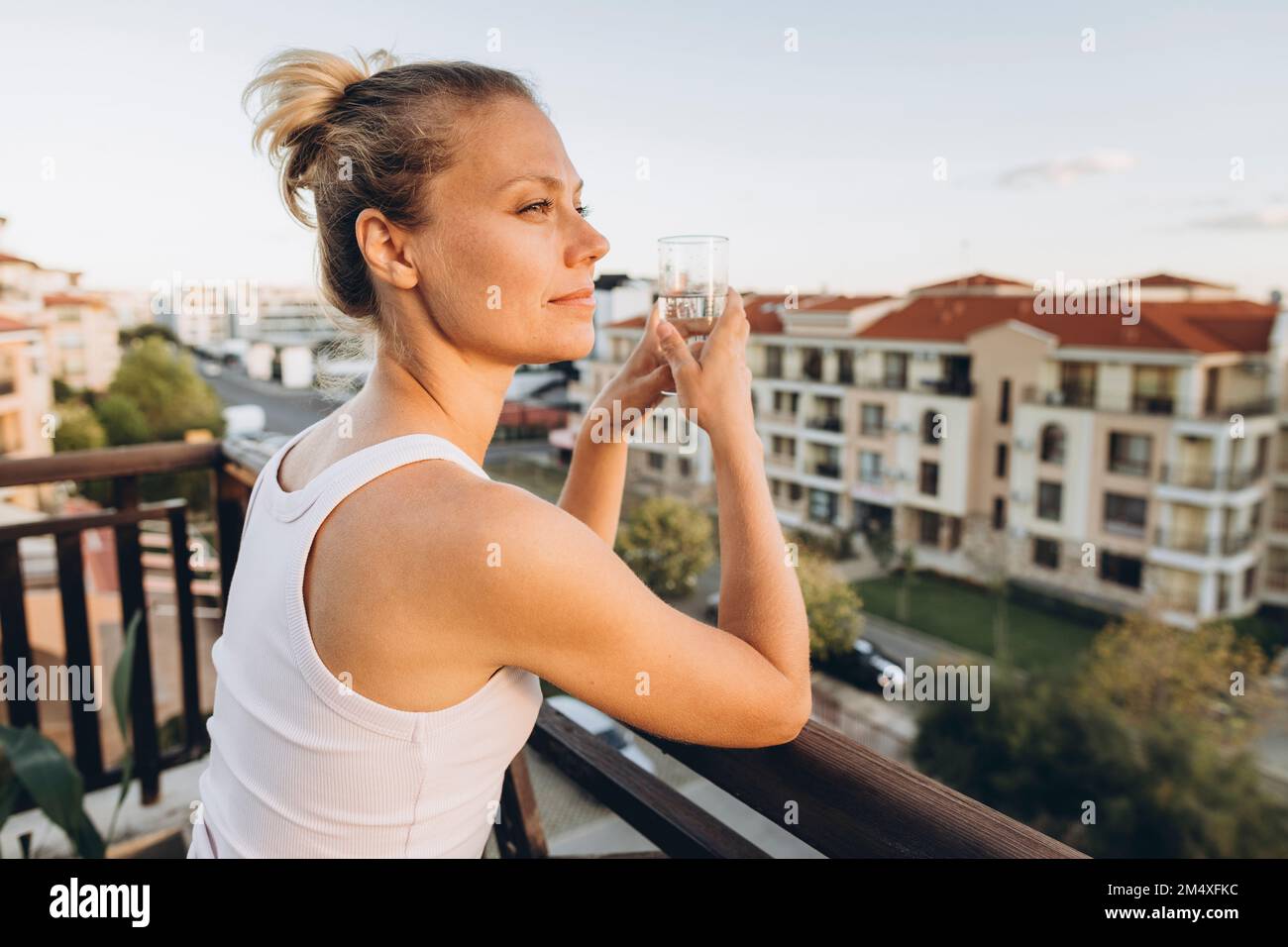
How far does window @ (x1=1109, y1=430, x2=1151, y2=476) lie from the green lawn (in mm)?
3760

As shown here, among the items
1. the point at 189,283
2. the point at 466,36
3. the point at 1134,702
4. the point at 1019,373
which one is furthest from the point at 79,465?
the point at 1019,373

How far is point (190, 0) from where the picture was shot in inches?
118

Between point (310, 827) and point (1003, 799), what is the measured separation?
42.6ft

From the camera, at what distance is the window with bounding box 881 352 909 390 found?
22391 millimetres

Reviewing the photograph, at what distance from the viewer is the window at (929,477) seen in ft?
75.5

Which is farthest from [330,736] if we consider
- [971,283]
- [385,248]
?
[971,283]

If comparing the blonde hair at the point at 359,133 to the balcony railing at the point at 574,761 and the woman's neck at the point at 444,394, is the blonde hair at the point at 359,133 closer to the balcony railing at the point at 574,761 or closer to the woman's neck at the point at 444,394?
the woman's neck at the point at 444,394

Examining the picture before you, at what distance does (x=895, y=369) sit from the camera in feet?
74.1

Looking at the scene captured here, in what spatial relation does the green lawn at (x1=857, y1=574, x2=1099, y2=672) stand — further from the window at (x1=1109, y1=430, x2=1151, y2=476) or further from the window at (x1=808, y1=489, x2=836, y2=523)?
the window at (x1=1109, y1=430, x2=1151, y2=476)

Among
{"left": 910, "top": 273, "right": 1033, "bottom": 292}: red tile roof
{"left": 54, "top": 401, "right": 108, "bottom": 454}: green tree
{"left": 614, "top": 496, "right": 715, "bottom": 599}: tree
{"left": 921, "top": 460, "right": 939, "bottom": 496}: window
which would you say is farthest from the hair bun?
{"left": 910, "top": 273, "right": 1033, "bottom": 292}: red tile roof

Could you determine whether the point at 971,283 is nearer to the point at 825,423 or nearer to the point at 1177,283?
the point at 1177,283

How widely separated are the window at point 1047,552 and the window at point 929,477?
2.58m

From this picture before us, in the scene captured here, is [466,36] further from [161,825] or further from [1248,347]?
[1248,347]

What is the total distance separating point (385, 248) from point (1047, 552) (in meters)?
22.8
